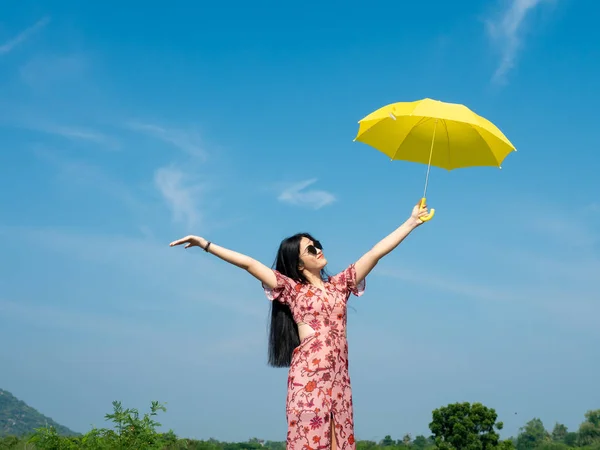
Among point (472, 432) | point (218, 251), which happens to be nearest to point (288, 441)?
point (218, 251)

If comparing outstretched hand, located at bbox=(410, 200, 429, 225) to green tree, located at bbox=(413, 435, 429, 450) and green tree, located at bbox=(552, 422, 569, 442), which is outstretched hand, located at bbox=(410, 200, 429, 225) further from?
green tree, located at bbox=(552, 422, 569, 442)

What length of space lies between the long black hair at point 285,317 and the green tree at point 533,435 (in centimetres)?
6375

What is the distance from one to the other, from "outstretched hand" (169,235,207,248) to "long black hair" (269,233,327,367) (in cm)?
75

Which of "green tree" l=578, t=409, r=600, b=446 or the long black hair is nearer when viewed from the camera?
the long black hair

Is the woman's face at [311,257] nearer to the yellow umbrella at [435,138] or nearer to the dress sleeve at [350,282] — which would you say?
the dress sleeve at [350,282]

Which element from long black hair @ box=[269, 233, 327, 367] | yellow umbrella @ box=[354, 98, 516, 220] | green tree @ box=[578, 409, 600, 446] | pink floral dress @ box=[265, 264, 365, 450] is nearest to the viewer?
pink floral dress @ box=[265, 264, 365, 450]

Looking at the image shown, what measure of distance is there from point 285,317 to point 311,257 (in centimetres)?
53

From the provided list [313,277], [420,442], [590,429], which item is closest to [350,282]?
[313,277]

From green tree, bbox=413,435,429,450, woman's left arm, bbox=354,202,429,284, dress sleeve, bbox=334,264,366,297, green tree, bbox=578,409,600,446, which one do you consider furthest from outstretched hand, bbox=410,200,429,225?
green tree, bbox=578,409,600,446

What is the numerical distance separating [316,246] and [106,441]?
3.60m

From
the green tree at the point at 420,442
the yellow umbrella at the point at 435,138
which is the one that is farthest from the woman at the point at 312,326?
the green tree at the point at 420,442

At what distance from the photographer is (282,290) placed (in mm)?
5770

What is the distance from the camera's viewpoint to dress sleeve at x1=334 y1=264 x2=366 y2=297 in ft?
19.2

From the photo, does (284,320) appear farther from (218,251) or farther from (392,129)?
(392,129)
